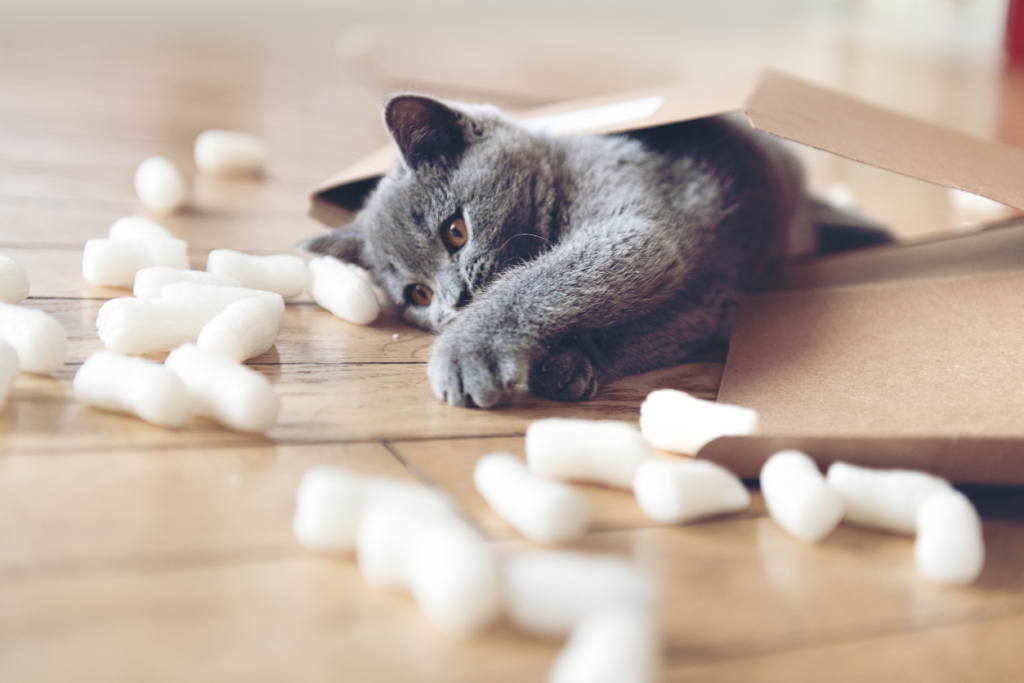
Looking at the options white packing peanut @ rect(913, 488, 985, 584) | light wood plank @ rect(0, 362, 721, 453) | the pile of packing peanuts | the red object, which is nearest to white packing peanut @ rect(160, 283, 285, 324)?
the pile of packing peanuts

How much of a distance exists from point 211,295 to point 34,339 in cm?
26

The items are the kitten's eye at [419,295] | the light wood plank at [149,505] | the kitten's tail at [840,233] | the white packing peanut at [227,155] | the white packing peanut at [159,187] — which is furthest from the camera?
the white packing peanut at [227,155]

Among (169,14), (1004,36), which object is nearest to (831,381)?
(169,14)

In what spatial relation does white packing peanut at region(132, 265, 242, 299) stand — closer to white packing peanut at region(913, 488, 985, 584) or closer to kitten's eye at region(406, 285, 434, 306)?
kitten's eye at region(406, 285, 434, 306)

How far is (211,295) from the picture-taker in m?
1.22

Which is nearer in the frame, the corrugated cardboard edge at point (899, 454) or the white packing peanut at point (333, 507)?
the white packing peanut at point (333, 507)

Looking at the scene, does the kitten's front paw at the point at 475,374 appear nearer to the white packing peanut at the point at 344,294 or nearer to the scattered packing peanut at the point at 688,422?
the scattered packing peanut at the point at 688,422

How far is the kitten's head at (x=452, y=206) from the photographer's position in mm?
1312

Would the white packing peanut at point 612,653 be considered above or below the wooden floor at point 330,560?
above

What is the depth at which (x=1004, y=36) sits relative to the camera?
6.25 m

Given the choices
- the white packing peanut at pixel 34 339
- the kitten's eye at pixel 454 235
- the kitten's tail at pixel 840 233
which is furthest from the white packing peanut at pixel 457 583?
the kitten's tail at pixel 840 233

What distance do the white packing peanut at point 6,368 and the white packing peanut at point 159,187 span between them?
97 cm

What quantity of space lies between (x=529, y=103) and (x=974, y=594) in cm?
288

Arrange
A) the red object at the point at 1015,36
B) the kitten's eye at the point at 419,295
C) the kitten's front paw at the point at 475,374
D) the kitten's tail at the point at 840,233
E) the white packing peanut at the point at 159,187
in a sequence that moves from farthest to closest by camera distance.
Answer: the red object at the point at 1015,36 → the kitten's tail at the point at 840,233 → the white packing peanut at the point at 159,187 → the kitten's eye at the point at 419,295 → the kitten's front paw at the point at 475,374
